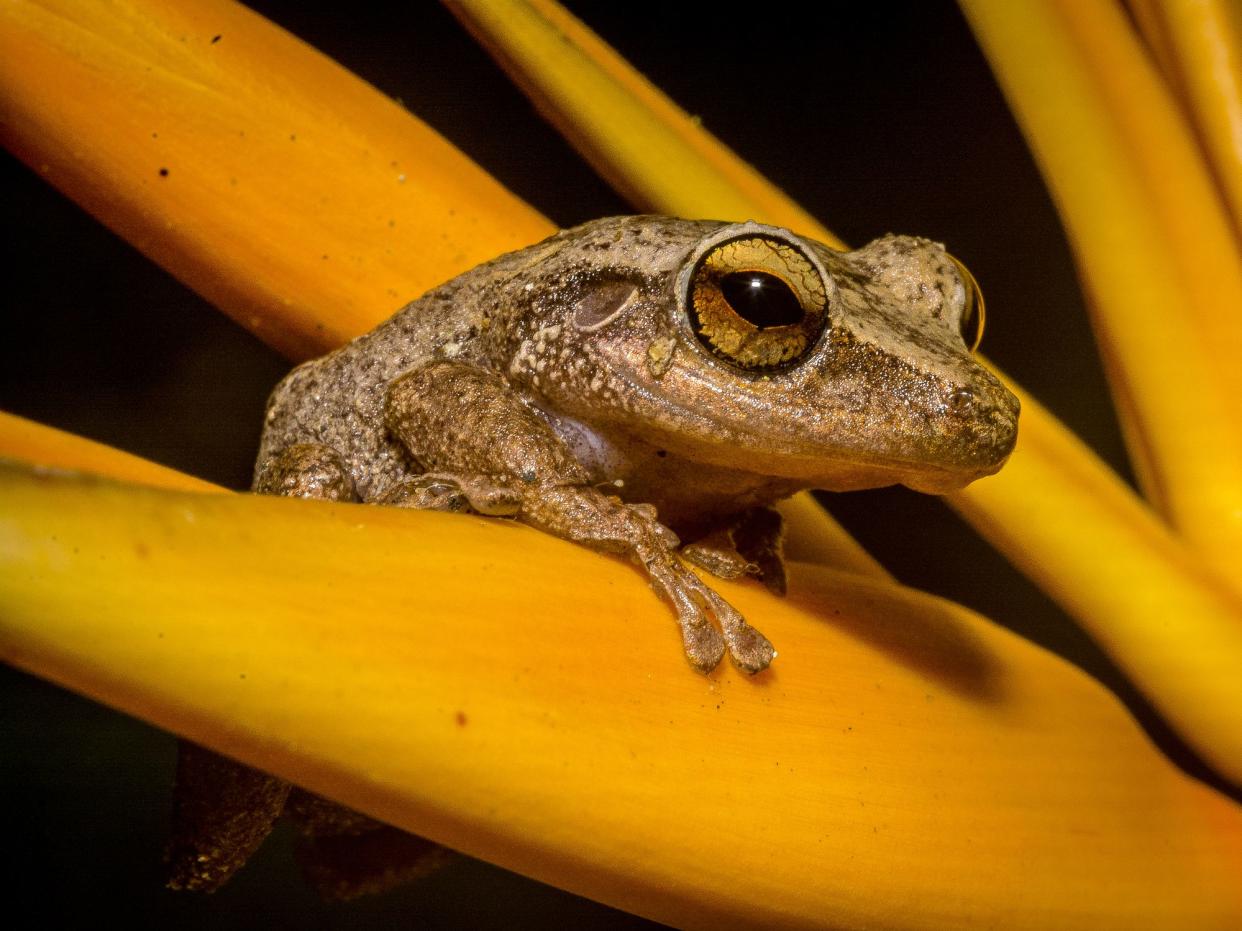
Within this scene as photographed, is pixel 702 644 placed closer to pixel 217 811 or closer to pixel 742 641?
pixel 742 641

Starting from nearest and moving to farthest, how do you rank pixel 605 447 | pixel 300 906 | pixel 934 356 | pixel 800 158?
1. pixel 934 356
2. pixel 605 447
3. pixel 300 906
4. pixel 800 158

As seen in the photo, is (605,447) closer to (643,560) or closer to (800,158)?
(643,560)

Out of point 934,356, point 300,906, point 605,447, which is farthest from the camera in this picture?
point 300,906

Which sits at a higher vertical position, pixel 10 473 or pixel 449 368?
pixel 449 368

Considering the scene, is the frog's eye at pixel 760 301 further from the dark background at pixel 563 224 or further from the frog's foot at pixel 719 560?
the dark background at pixel 563 224

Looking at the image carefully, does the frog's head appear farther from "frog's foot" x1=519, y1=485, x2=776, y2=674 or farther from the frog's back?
the frog's back

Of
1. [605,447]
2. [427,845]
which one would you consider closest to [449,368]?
[605,447]

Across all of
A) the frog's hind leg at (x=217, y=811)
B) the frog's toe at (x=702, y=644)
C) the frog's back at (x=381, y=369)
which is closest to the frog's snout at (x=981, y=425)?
the frog's toe at (x=702, y=644)
